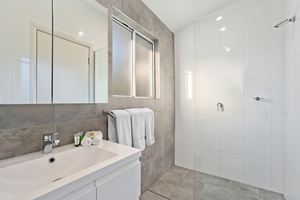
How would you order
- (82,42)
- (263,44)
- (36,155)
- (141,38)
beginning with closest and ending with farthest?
(36,155), (82,42), (263,44), (141,38)

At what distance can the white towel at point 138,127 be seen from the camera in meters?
1.51

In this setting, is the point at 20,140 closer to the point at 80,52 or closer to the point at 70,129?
the point at 70,129

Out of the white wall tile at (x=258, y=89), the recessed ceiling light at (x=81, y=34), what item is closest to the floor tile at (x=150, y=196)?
the white wall tile at (x=258, y=89)

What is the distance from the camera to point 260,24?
1.77 metres

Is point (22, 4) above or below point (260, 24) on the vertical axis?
below

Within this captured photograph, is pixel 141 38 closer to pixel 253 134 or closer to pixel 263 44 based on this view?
pixel 263 44

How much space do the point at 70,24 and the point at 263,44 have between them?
2.06 meters

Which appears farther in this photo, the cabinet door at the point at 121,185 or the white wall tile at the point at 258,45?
the white wall tile at the point at 258,45

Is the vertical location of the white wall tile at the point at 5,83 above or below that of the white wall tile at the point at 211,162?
above

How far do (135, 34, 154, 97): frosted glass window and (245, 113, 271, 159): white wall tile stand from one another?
134 cm

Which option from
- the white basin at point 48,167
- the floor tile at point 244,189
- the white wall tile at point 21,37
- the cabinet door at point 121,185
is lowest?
the floor tile at point 244,189

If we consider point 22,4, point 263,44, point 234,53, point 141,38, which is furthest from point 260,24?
point 22,4

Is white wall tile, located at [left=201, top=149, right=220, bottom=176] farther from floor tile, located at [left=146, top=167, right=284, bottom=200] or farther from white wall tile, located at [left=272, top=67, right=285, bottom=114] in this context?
white wall tile, located at [left=272, top=67, right=285, bottom=114]

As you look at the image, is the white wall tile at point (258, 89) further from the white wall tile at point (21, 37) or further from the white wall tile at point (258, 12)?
the white wall tile at point (21, 37)
